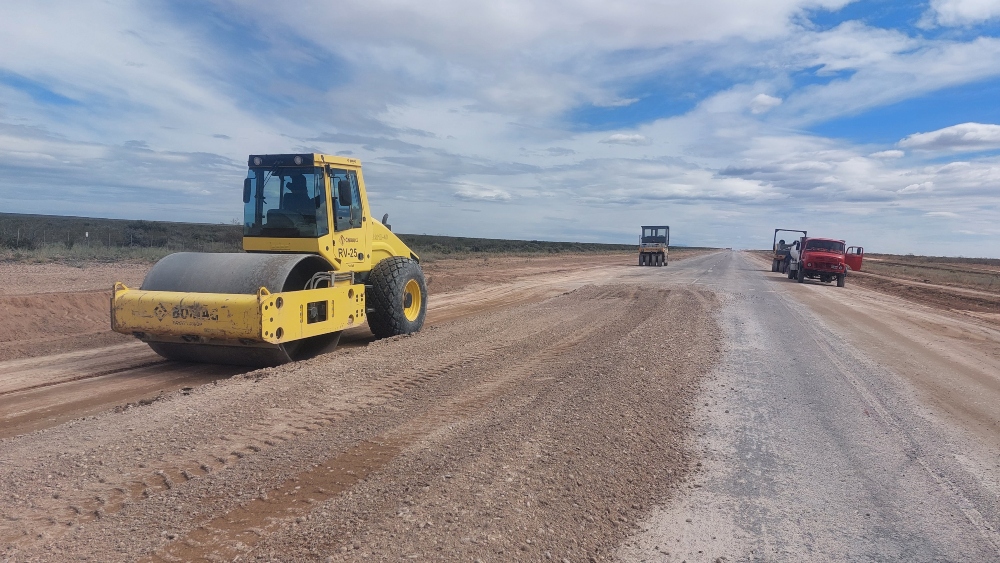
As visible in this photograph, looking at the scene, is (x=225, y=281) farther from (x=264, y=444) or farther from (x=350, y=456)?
(x=350, y=456)

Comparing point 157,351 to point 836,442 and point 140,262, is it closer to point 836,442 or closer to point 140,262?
point 836,442

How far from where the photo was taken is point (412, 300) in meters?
11.3

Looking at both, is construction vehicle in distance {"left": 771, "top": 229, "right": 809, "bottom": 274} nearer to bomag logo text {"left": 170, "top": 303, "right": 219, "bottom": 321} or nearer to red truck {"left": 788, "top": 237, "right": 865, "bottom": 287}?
red truck {"left": 788, "top": 237, "right": 865, "bottom": 287}

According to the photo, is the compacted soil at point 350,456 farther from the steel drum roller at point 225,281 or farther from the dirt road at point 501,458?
the steel drum roller at point 225,281

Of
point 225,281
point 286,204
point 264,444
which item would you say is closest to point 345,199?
point 286,204

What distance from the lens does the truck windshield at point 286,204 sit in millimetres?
9250

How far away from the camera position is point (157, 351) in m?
8.79

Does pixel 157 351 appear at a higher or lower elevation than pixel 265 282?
lower

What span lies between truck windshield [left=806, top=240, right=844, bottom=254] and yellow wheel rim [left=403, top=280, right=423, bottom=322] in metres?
25.9

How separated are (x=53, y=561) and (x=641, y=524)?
3.28m

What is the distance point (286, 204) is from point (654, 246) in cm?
3848

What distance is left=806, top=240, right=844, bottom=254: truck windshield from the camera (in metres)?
31.1

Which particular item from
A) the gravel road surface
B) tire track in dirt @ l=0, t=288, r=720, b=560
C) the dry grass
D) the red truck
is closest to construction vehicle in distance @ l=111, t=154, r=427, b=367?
tire track in dirt @ l=0, t=288, r=720, b=560

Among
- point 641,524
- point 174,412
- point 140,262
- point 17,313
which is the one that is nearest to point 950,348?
point 641,524
